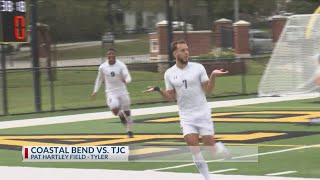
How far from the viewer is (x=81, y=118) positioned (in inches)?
765

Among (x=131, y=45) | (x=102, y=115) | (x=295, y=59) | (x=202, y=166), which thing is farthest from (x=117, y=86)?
(x=131, y=45)

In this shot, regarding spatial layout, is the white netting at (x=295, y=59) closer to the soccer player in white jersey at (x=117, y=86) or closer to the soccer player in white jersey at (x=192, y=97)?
the soccer player in white jersey at (x=117, y=86)

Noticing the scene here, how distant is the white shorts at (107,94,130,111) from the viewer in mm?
14445

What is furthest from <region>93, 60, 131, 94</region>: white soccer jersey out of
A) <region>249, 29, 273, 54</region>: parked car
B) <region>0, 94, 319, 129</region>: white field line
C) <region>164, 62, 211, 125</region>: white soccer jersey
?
<region>249, 29, 273, 54</region>: parked car

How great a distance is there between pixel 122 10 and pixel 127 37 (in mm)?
2736

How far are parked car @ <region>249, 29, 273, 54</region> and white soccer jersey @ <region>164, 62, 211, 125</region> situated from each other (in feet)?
127

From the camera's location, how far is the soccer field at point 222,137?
1057cm

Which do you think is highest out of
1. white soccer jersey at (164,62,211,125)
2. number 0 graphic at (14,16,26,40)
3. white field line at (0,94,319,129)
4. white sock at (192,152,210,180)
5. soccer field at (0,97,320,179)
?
number 0 graphic at (14,16,26,40)

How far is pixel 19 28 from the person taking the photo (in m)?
19.7

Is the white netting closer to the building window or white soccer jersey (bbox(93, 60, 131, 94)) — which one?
white soccer jersey (bbox(93, 60, 131, 94))

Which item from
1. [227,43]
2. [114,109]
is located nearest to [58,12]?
[227,43]

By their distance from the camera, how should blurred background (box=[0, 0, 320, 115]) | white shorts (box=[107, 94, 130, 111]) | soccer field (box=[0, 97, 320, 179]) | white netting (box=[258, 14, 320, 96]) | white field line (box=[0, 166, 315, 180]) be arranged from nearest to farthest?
1. white field line (box=[0, 166, 315, 180])
2. soccer field (box=[0, 97, 320, 179])
3. white shorts (box=[107, 94, 130, 111])
4. white netting (box=[258, 14, 320, 96])
5. blurred background (box=[0, 0, 320, 115])

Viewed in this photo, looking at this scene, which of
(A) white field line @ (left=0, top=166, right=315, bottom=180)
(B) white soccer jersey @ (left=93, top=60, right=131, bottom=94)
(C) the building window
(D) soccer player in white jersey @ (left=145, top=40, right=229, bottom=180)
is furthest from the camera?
(C) the building window

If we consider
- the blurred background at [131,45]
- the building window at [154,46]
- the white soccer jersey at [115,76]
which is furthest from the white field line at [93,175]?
the building window at [154,46]
